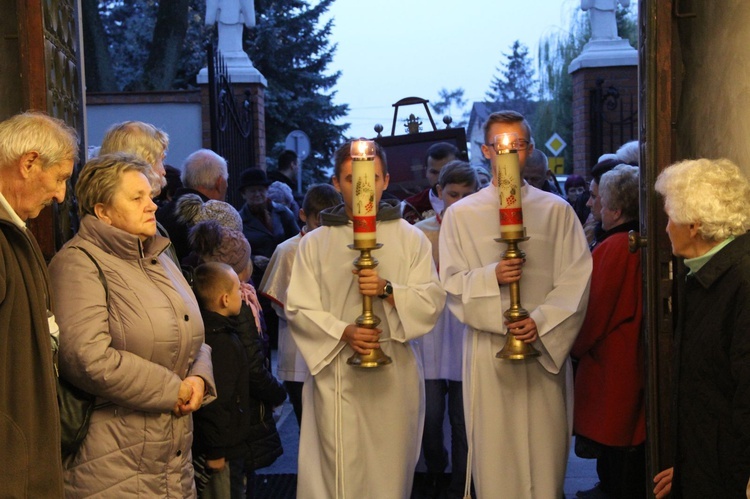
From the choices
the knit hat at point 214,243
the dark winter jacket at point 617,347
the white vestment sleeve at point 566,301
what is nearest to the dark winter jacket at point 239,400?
the knit hat at point 214,243

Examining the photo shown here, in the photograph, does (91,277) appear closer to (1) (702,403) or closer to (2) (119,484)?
(2) (119,484)

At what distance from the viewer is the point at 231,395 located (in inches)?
189

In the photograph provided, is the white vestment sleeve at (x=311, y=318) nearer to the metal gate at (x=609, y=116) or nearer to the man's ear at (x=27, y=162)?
the man's ear at (x=27, y=162)

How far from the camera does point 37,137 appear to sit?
142 inches

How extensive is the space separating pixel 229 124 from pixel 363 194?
8.11 metres

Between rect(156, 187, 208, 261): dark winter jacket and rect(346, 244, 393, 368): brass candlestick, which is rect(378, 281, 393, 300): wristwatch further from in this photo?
rect(156, 187, 208, 261): dark winter jacket

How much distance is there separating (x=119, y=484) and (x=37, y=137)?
1.32m

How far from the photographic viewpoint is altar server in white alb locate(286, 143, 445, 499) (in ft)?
16.5

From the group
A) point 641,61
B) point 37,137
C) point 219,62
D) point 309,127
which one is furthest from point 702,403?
point 309,127

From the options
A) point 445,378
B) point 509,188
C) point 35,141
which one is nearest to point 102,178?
point 35,141

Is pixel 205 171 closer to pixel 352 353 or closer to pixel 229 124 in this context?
pixel 352 353

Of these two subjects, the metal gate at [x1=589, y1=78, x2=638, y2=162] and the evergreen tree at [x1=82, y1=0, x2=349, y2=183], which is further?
the evergreen tree at [x1=82, y1=0, x2=349, y2=183]

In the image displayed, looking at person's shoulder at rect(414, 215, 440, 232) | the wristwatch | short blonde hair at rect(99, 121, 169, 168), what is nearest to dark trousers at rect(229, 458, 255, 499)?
the wristwatch

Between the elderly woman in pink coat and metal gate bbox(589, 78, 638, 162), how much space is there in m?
11.3
